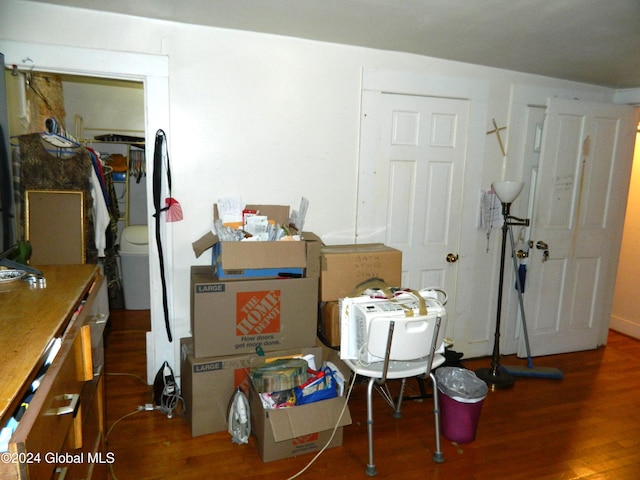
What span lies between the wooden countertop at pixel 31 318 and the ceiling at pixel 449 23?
1461 mm

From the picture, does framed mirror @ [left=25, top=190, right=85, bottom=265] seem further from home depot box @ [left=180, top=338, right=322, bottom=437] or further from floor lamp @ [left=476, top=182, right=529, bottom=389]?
floor lamp @ [left=476, top=182, right=529, bottom=389]

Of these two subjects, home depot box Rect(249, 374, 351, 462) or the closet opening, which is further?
the closet opening

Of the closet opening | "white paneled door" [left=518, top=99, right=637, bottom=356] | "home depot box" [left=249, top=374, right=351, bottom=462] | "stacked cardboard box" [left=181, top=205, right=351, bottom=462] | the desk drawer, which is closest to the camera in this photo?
the desk drawer

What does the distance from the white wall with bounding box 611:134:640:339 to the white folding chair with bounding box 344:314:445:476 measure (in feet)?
10.4

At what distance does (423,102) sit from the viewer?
286cm

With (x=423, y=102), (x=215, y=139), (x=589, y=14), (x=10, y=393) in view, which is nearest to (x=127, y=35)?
(x=215, y=139)

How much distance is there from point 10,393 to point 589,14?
8.72 ft

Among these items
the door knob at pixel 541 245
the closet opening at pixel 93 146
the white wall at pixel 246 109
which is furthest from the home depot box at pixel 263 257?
the door knob at pixel 541 245

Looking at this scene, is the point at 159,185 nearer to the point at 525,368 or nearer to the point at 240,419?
the point at 240,419

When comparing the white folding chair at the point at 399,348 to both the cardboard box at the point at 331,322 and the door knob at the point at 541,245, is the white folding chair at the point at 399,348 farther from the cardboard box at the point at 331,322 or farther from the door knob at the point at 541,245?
the door knob at the point at 541,245

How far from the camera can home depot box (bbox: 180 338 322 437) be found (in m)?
2.18

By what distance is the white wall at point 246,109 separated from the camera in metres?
2.26

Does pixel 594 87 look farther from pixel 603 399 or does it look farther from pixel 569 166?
pixel 603 399

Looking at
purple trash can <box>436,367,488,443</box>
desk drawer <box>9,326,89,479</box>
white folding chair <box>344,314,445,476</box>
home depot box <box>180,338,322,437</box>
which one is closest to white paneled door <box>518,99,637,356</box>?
purple trash can <box>436,367,488,443</box>
